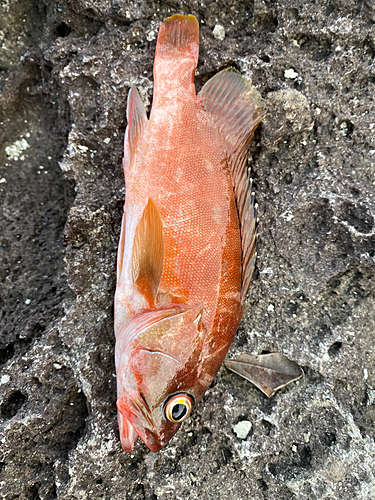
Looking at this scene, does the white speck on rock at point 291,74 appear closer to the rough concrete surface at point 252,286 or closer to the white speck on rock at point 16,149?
the rough concrete surface at point 252,286

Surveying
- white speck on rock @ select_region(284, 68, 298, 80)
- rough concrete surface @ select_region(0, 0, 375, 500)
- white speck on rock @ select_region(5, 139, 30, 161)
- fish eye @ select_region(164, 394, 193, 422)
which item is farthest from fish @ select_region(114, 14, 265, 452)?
white speck on rock @ select_region(5, 139, 30, 161)

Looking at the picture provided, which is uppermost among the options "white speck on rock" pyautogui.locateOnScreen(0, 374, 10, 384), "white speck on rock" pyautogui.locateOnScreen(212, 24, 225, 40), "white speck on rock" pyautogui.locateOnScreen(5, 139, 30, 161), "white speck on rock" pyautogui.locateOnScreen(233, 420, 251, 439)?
"white speck on rock" pyautogui.locateOnScreen(212, 24, 225, 40)

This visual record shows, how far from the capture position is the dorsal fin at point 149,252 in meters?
2.03

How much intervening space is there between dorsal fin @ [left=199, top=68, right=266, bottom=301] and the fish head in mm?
743

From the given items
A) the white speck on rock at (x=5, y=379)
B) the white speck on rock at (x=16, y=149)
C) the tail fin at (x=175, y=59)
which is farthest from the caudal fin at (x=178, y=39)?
the white speck on rock at (x=5, y=379)

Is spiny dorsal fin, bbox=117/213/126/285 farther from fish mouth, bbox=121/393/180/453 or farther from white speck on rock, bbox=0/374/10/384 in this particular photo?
white speck on rock, bbox=0/374/10/384

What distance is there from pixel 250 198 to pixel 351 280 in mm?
985

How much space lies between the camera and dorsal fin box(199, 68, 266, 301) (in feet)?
7.59

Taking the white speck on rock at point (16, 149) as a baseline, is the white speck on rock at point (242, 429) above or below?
below

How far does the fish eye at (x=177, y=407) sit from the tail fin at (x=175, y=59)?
1.98m

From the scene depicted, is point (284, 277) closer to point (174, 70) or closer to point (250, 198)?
point (250, 198)

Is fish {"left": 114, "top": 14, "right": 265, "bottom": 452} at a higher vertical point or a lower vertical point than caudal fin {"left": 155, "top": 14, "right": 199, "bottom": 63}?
lower

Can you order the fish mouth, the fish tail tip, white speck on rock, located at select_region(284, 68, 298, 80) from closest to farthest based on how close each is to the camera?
1. the fish mouth
2. the fish tail tip
3. white speck on rock, located at select_region(284, 68, 298, 80)

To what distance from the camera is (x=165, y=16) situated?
8.08 ft
